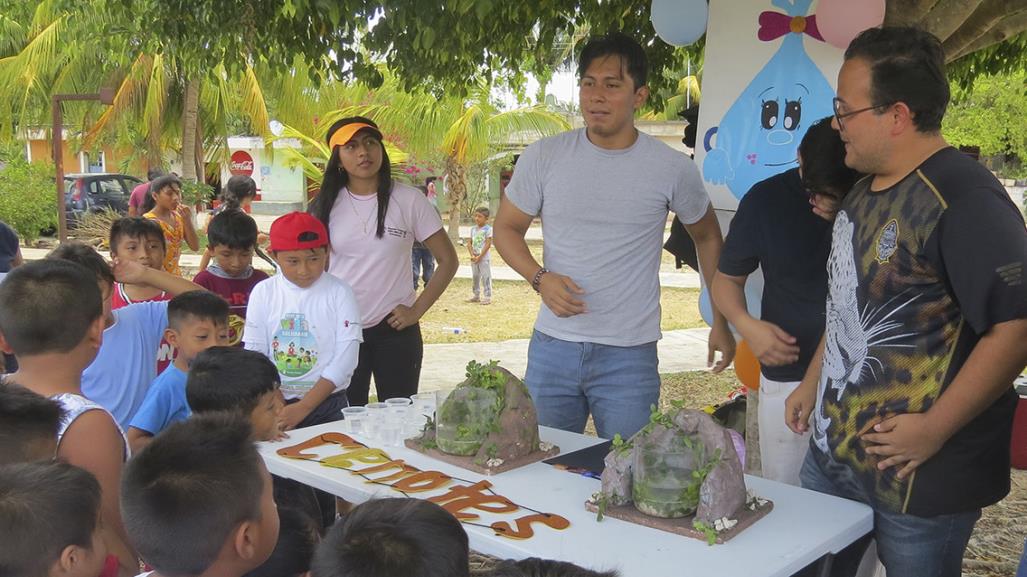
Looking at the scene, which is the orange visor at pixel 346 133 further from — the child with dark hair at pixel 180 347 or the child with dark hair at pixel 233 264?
the child with dark hair at pixel 180 347

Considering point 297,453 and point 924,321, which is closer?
point 924,321

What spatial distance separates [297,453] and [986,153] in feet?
71.6

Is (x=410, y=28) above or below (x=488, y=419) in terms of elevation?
above

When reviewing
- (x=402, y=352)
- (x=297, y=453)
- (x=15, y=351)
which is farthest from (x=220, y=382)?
(x=402, y=352)

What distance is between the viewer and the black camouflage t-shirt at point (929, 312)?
184cm

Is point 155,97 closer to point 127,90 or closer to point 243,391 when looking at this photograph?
point 127,90

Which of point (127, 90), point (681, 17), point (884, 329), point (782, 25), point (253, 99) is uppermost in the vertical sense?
point (127, 90)

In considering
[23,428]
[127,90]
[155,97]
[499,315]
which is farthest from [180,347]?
[127,90]

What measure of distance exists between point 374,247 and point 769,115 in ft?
5.92

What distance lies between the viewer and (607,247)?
3025mm

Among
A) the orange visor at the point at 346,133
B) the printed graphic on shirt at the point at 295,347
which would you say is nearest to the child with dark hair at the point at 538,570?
the printed graphic on shirt at the point at 295,347

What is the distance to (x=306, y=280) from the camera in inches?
132

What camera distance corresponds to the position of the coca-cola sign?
27.1 m

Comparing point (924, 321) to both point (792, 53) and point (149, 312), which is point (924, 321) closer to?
point (792, 53)
